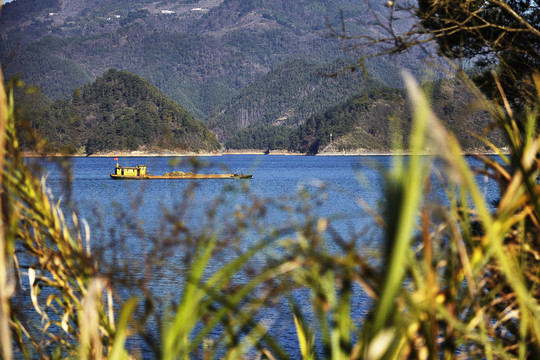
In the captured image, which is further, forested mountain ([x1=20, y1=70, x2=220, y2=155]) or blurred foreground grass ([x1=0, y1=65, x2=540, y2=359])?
forested mountain ([x1=20, y1=70, x2=220, y2=155])

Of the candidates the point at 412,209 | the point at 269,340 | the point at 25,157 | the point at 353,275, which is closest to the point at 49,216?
the point at 25,157

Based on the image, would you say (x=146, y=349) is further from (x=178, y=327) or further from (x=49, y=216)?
(x=178, y=327)

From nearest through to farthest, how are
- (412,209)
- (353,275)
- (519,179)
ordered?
(412,209) < (353,275) < (519,179)

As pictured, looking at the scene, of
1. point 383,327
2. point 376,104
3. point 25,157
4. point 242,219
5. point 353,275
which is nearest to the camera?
point 383,327

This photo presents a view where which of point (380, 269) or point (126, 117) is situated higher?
point (380, 269)

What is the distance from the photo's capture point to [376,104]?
138m

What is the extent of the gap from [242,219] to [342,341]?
1.01 meters

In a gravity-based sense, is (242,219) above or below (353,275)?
below

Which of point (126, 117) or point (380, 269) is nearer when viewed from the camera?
point (380, 269)

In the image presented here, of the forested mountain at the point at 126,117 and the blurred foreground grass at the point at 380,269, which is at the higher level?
the blurred foreground grass at the point at 380,269

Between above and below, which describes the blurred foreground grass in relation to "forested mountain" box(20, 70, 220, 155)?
above

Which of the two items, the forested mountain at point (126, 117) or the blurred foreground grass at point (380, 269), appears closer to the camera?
the blurred foreground grass at point (380, 269)

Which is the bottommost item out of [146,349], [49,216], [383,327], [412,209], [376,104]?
[376,104]

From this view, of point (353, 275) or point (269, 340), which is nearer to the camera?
point (353, 275)
